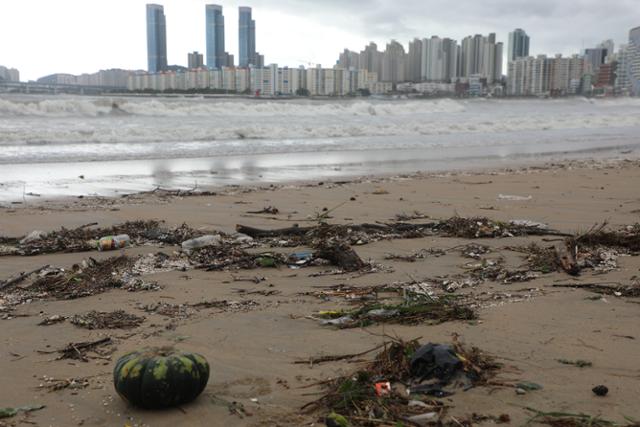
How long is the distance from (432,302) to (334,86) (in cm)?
8017

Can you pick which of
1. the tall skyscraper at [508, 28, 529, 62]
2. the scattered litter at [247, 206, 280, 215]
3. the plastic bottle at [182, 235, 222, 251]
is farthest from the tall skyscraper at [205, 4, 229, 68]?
the plastic bottle at [182, 235, 222, 251]

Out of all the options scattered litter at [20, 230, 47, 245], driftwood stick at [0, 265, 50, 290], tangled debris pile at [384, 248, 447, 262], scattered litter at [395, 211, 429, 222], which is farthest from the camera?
scattered litter at [395, 211, 429, 222]

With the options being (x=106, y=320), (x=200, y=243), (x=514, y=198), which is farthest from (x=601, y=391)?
(x=514, y=198)

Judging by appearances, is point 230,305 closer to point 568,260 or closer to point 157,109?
point 568,260

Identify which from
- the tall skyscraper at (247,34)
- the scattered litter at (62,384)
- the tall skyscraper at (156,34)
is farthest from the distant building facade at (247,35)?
the scattered litter at (62,384)

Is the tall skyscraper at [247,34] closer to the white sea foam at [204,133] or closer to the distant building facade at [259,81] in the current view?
the distant building facade at [259,81]

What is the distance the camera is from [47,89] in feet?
199

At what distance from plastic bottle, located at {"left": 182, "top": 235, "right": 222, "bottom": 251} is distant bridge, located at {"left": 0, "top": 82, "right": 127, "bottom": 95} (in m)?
Result: 56.5

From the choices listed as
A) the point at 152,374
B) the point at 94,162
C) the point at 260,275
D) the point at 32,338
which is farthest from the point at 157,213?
the point at 94,162

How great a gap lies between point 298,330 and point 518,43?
132936 mm

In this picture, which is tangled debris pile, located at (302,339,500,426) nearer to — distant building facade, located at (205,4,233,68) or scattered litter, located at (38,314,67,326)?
scattered litter, located at (38,314,67,326)

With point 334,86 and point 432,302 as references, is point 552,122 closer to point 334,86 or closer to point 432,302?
point 432,302

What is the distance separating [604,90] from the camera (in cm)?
9694

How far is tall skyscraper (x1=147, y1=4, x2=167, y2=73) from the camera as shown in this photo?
88688mm
